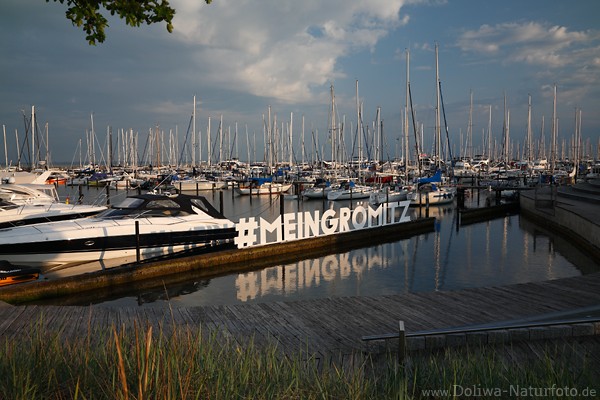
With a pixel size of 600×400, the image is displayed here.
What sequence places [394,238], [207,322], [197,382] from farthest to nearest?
1. [394,238]
2. [207,322]
3. [197,382]

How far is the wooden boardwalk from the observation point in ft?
25.0

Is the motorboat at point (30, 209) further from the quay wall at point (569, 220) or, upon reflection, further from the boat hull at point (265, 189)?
the boat hull at point (265, 189)

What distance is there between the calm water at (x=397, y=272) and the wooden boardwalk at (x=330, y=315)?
2.35m

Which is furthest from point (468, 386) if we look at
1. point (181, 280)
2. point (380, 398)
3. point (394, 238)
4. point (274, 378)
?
point (394, 238)

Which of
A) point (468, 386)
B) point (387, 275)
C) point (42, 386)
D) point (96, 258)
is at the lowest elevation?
point (387, 275)

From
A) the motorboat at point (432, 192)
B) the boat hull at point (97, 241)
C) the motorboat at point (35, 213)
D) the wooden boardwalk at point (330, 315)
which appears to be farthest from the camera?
the motorboat at point (432, 192)

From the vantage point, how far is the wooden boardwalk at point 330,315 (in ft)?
25.0

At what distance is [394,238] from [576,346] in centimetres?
1919

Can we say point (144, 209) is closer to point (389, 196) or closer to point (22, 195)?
point (22, 195)

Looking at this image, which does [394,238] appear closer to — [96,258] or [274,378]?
[96,258]

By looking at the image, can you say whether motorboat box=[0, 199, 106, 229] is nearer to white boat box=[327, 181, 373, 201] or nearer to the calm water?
the calm water

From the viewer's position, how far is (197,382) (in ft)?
12.4

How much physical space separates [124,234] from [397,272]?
10.9 m

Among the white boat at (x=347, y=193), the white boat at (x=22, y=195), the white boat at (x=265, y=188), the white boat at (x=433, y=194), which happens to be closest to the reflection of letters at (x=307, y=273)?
the white boat at (x=22, y=195)
